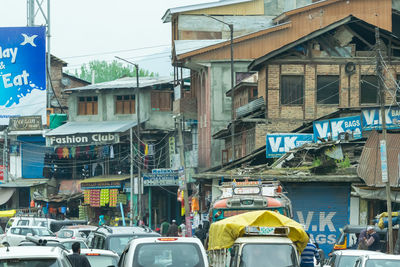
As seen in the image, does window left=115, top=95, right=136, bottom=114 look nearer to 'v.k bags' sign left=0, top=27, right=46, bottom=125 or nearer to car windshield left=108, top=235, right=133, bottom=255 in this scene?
'v.k bags' sign left=0, top=27, right=46, bottom=125

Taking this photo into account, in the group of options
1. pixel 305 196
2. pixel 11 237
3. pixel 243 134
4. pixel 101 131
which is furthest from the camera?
pixel 101 131

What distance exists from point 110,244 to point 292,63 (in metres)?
26.4

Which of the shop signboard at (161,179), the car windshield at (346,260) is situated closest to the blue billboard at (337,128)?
the car windshield at (346,260)

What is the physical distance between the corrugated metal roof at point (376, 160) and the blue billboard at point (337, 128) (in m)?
3.36

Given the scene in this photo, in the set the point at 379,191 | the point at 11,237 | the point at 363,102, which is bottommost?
the point at 11,237

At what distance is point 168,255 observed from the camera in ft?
50.1

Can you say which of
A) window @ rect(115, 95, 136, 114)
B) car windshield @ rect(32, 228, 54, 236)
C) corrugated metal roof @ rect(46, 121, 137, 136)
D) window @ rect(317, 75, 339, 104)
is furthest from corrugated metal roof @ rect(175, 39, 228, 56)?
car windshield @ rect(32, 228, 54, 236)

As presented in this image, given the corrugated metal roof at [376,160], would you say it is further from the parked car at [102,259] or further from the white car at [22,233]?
the parked car at [102,259]

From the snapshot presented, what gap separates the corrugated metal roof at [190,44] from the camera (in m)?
55.9

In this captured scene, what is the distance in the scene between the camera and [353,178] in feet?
112

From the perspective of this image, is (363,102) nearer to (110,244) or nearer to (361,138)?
(361,138)

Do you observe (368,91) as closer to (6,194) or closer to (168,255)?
(6,194)

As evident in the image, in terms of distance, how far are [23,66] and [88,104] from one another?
19.7 ft

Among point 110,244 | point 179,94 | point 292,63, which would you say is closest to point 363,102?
point 292,63
